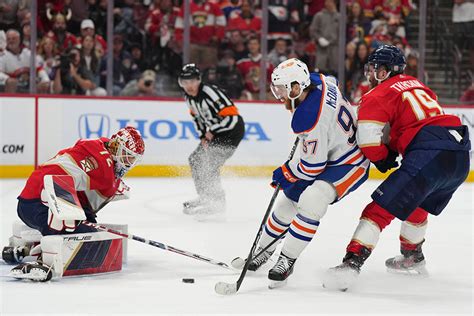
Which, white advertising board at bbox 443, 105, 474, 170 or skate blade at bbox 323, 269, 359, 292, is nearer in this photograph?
skate blade at bbox 323, 269, 359, 292

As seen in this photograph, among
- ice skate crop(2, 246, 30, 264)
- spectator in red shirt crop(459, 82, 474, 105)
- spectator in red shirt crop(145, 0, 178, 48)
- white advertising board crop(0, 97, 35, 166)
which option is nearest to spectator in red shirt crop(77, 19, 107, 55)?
spectator in red shirt crop(145, 0, 178, 48)

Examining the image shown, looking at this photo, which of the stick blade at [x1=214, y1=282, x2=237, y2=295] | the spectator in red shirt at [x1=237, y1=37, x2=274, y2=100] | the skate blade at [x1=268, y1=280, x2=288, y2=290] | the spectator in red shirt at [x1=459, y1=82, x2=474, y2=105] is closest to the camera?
the stick blade at [x1=214, y1=282, x2=237, y2=295]

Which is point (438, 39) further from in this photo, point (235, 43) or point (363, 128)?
point (363, 128)

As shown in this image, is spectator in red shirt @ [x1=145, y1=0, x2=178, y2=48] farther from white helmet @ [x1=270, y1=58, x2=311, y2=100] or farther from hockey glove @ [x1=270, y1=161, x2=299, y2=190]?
white helmet @ [x1=270, y1=58, x2=311, y2=100]

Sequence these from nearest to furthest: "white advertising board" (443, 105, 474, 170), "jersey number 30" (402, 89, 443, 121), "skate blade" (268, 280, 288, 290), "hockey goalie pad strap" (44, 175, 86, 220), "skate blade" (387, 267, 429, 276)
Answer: "hockey goalie pad strap" (44, 175, 86, 220), "skate blade" (268, 280, 288, 290), "jersey number 30" (402, 89, 443, 121), "skate blade" (387, 267, 429, 276), "white advertising board" (443, 105, 474, 170)

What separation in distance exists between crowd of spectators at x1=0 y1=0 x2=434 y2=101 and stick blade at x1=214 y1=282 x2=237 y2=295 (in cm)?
563

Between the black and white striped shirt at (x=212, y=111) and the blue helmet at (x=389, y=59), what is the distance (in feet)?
8.05

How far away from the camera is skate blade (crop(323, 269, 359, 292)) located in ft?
12.0

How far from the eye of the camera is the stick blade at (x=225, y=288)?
3.51 metres

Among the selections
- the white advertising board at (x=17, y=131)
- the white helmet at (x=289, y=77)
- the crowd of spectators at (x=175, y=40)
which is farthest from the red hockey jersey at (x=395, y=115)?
the crowd of spectators at (x=175, y=40)

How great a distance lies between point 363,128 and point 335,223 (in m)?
2.29

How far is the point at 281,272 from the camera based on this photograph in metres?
3.71

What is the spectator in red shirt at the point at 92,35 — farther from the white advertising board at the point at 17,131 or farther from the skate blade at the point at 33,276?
the skate blade at the point at 33,276

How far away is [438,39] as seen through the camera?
33.0 ft
